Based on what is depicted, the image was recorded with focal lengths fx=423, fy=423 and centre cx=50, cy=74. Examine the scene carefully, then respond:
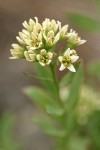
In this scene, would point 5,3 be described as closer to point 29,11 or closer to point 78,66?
point 29,11

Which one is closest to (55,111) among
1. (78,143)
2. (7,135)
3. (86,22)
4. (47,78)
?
(47,78)

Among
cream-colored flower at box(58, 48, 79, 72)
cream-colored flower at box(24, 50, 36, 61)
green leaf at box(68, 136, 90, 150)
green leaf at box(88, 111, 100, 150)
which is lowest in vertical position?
→ green leaf at box(68, 136, 90, 150)

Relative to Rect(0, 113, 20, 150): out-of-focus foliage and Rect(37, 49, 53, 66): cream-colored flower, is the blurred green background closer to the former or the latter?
Rect(0, 113, 20, 150): out-of-focus foliage

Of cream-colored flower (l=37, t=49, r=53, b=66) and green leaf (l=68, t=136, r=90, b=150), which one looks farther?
green leaf (l=68, t=136, r=90, b=150)

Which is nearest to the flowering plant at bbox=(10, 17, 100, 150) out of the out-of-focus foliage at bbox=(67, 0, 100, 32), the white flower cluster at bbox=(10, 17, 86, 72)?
the white flower cluster at bbox=(10, 17, 86, 72)

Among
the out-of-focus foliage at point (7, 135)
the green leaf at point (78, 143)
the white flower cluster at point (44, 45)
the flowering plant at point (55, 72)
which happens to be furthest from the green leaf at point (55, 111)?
the out-of-focus foliage at point (7, 135)

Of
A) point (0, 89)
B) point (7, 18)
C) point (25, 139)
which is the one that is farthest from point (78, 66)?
point (7, 18)

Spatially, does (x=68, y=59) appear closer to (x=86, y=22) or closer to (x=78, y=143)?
(x=86, y=22)

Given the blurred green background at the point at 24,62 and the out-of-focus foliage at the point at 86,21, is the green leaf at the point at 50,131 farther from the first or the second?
the out-of-focus foliage at the point at 86,21
